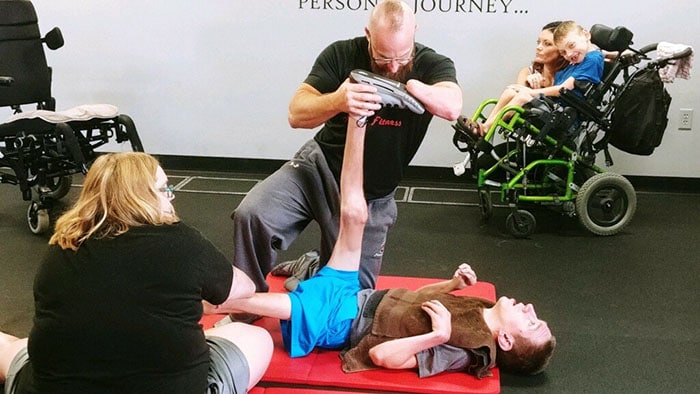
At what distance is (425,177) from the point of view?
199 inches

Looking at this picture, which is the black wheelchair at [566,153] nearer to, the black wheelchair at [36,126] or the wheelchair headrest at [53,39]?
the black wheelchair at [36,126]

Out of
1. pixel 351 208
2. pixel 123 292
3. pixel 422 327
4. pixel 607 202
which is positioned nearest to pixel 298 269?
pixel 351 208

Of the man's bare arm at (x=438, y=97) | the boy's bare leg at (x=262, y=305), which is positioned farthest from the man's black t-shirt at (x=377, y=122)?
the boy's bare leg at (x=262, y=305)

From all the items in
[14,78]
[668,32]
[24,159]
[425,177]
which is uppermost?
[668,32]

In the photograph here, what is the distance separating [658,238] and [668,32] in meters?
1.42

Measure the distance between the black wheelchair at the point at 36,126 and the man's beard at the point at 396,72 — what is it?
194 centimetres

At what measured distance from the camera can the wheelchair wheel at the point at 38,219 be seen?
3.88 metres

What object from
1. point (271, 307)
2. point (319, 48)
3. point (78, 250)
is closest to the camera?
point (78, 250)

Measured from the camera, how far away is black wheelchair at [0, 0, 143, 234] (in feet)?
12.8

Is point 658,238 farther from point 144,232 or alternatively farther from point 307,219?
point 144,232

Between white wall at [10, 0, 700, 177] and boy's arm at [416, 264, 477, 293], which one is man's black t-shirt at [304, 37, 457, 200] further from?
white wall at [10, 0, 700, 177]

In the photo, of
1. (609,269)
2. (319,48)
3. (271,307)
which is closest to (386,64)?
(271,307)

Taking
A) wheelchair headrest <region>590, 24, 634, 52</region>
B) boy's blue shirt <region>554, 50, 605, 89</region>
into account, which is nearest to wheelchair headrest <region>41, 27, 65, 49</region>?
boy's blue shirt <region>554, 50, 605, 89</region>

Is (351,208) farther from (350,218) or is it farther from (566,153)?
(566,153)
